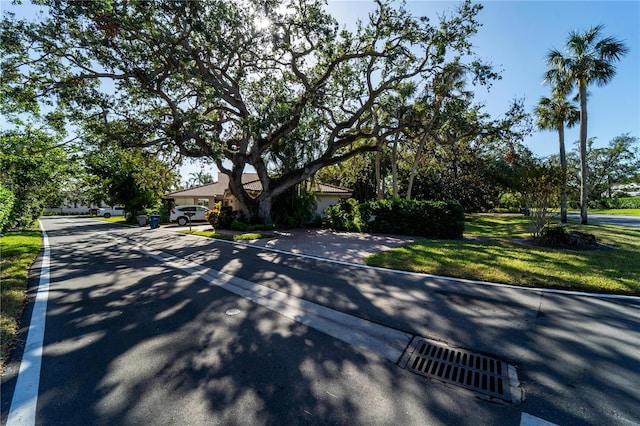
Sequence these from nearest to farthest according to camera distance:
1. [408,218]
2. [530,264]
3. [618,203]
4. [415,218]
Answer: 1. [530,264]
2. [415,218]
3. [408,218]
4. [618,203]

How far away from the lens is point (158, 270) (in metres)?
7.70

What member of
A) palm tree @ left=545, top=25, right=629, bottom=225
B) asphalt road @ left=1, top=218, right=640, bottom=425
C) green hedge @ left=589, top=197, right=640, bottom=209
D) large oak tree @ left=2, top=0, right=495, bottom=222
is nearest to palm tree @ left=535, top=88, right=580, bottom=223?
palm tree @ left=545, top=25, right=629, bottom=225

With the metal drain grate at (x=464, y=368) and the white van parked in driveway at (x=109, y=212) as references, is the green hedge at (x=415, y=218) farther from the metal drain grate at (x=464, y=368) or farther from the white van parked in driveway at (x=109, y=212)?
the white van parked in driveway at (x=109, y=212)

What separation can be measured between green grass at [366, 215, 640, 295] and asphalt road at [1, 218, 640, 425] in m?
0.71

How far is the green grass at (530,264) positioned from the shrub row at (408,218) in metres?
2.88

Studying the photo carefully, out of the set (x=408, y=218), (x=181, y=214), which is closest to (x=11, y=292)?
(x=408, y=218)

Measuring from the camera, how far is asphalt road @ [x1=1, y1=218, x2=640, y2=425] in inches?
95.8

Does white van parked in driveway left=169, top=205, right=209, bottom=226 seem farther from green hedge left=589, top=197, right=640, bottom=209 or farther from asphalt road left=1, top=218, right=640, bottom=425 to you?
green hedge left=589, top=197, right=640, bottom=209

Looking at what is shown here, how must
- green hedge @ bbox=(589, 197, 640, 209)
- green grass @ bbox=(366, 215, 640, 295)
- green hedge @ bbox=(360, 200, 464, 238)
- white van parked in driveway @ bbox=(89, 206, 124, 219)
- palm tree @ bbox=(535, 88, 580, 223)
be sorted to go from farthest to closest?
white van parked in driveway @ bbox=(89, 206, 124, 219) → green hedge @ bbox=(589, 197, 640, 209) → palm tree @ bbox=(535, 88, 580, 223) → green hedge @ bbox=(360, 200, 464, 238) → green grass @ bbox=(366, 215, 640, 295)

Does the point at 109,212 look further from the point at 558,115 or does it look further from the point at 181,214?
the point at 558,115

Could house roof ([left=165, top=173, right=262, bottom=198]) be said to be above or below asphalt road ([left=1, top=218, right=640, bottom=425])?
above

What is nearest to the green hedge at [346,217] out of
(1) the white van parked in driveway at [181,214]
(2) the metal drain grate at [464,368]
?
(2) the metal drain grate at [464,368]

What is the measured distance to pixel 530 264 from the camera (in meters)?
7.08

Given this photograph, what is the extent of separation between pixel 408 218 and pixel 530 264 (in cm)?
694
